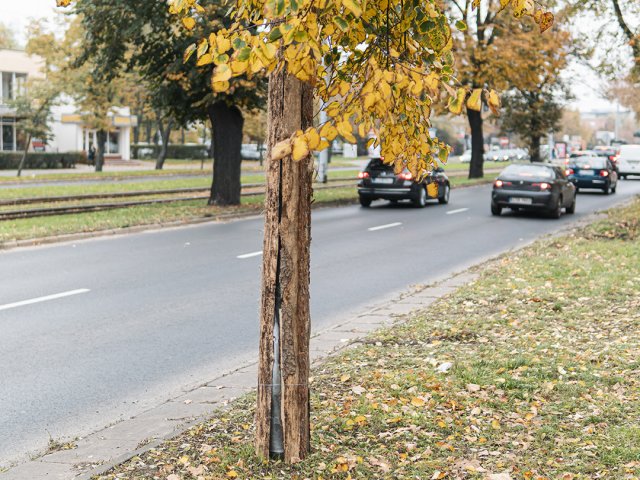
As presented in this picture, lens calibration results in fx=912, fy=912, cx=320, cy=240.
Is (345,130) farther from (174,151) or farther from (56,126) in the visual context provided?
(174,151)

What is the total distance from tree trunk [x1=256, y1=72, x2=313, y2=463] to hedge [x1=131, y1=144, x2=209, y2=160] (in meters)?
75.4

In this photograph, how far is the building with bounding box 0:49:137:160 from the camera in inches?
2704

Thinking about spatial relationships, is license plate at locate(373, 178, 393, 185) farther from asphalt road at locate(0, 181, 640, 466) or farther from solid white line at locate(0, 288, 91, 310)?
solid white line at locate(0, 288, 91, 310)

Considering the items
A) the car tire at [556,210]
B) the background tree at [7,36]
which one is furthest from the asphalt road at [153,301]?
the background tree at [7,36]

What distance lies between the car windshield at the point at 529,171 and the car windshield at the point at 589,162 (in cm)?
1245

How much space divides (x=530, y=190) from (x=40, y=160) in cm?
4354

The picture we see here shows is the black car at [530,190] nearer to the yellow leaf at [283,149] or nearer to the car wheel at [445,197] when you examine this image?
the car wheel at [445,197]

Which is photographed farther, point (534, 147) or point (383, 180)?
point (534, 147)

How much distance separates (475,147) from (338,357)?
135 feet

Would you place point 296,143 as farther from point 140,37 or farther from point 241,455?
point 140,37

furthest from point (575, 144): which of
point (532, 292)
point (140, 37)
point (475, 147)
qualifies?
point (532, 292)

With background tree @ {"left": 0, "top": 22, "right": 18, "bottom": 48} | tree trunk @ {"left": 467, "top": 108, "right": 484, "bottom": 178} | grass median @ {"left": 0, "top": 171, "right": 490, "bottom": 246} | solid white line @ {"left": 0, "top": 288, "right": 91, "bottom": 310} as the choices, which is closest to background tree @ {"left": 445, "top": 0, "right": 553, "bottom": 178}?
tree trunk @ {"left": 467, "top": 108, "right": 484, "bottom": 178}

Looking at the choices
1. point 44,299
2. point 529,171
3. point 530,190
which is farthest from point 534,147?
point 44,299

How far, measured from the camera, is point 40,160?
60.4 meters
